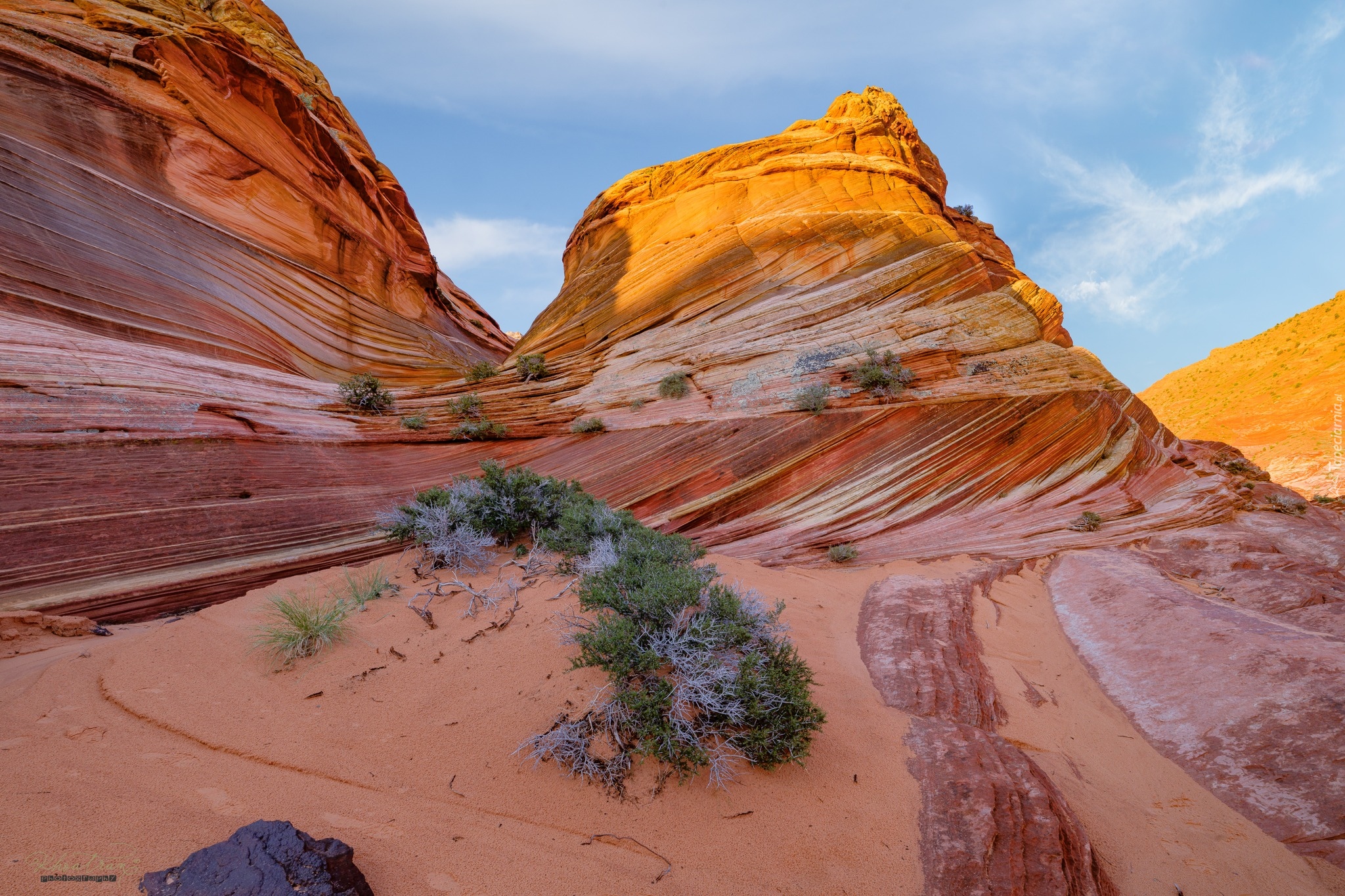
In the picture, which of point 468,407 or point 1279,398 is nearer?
point 468,407

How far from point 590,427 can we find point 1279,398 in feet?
147

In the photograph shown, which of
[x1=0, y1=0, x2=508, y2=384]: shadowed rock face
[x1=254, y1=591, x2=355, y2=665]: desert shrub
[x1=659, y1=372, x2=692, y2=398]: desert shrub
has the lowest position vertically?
[x1=254, y1=591, x2=355, y2=665]: desert shrub

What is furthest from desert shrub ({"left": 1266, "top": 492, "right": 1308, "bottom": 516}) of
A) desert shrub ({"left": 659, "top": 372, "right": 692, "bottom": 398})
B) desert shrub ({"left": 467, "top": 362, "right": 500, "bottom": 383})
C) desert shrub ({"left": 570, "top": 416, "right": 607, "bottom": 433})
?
desert shrub ({"left": 467, "top": 362, "right": 500, "bottom": 383})

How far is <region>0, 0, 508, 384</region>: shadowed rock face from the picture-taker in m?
8.92

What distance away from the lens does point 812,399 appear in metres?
10.6

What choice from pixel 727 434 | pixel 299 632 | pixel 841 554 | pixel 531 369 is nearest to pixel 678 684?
pixel 299 632

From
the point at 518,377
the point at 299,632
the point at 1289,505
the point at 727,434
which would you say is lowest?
the point at 299,632

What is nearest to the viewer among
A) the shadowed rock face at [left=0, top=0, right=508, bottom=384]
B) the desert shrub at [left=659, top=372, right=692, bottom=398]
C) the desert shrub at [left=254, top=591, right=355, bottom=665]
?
the desert shrub at [left=254, top=591, right=355, bottom=665]

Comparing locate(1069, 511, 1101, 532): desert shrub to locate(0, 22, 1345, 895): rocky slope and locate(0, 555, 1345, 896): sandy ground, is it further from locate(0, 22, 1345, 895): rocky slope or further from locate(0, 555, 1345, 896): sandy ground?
locate(0, 555, 1345, 896): sandy ground

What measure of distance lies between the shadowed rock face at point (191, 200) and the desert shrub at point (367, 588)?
4.94 m

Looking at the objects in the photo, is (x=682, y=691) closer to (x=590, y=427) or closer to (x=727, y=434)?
(x=727, y=434)

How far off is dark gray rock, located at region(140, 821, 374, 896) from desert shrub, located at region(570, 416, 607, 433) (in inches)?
358

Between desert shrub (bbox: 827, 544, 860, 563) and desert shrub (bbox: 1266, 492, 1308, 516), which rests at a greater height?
desert shrub (bbox: 1266, 492, 1308, 516)

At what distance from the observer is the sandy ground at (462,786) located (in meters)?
2.24
